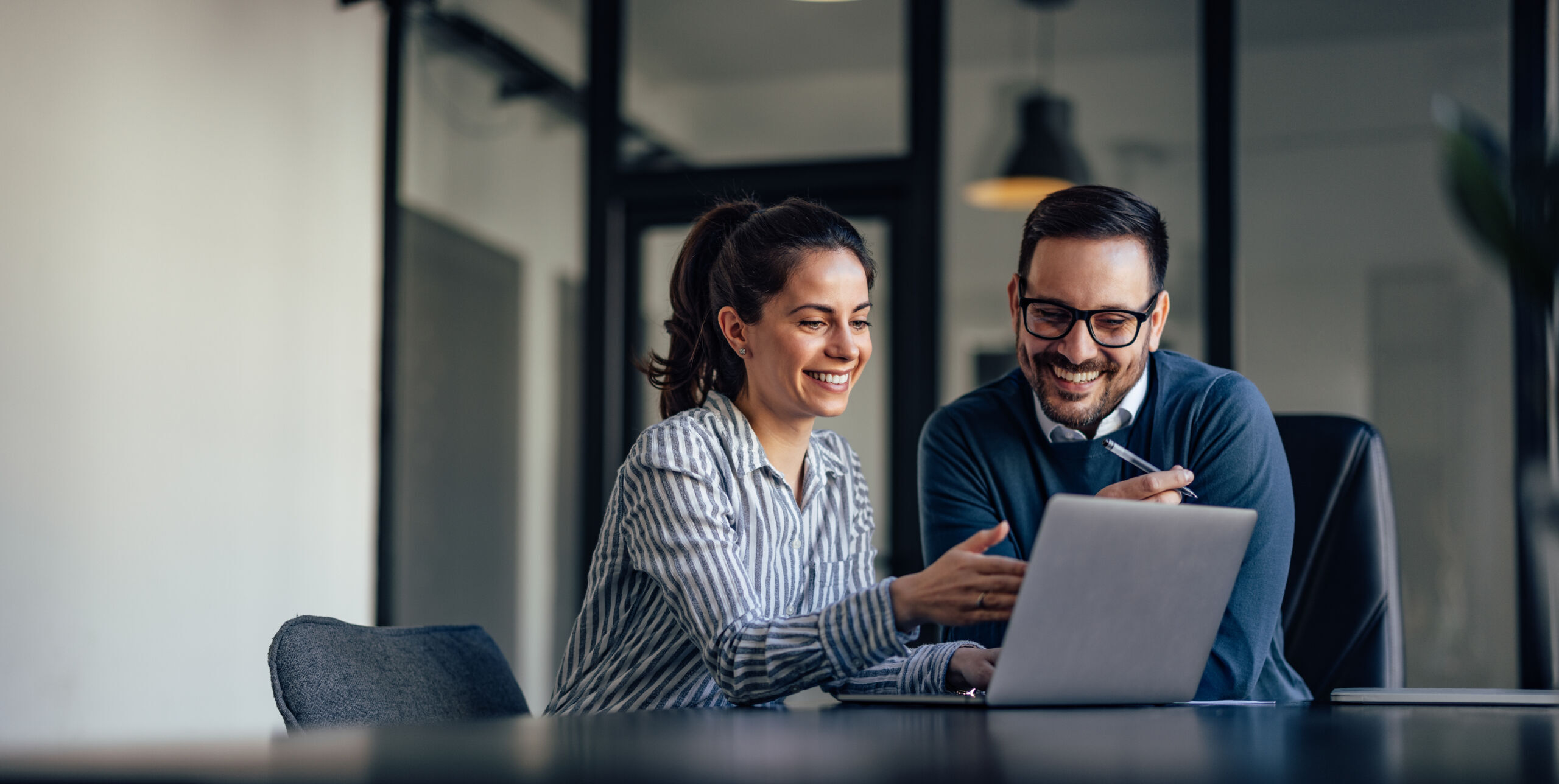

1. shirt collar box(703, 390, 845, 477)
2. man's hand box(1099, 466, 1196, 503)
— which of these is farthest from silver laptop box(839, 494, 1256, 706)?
shirt collar box(703, 390, 845, 477)

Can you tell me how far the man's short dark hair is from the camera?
1.78 meters

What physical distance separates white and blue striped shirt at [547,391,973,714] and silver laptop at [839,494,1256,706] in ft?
0.39

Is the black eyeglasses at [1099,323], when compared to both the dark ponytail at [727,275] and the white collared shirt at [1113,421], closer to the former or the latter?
the white collared shirt at [1113,421]

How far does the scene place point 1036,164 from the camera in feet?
11.7

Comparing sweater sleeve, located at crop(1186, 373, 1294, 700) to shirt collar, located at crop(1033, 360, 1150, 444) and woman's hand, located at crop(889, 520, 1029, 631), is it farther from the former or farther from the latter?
woman's hand, located at crop(889, 520, 1029, 631)

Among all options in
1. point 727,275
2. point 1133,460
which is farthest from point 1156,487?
point 727,275

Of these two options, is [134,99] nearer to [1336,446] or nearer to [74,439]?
[74,439]

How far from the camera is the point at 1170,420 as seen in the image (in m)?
1.78

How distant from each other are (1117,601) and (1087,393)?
0.61 metres

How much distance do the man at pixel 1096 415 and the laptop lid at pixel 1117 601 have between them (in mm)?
435

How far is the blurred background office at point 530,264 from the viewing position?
9.92 feet

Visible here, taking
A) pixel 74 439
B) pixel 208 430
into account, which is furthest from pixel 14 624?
pixel 208 430

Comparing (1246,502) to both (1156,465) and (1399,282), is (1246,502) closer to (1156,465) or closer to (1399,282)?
(1156,465)

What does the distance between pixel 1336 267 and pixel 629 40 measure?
212cm
